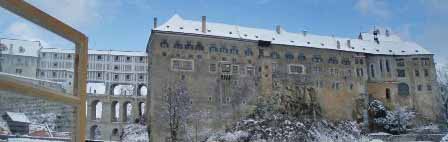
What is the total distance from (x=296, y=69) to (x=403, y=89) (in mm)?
14466

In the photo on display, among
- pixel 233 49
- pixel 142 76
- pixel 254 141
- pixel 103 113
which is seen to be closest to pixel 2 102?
pixel 254 141

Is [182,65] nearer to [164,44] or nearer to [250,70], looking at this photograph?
[164,44]

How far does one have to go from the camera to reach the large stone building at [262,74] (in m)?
43.8

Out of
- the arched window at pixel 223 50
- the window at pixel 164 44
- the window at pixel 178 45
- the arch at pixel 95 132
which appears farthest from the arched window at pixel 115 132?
the arched window at pixel 223 50

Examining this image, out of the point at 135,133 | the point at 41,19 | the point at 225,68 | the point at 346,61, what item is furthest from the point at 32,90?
the point at 346,61

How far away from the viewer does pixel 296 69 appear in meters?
50.0

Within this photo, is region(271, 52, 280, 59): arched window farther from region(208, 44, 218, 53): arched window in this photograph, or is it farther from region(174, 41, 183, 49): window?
region(174, 41, 183, 49): window

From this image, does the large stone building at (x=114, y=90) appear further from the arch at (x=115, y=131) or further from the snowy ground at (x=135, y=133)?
the snowy ground at (x=135, y=133)

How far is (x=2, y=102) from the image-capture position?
5.44 feet

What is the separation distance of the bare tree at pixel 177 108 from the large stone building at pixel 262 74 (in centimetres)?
10

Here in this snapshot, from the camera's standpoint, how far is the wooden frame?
5.74ft

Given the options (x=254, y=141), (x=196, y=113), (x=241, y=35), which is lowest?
(x=254, y=141)

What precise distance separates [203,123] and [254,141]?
5472 mm

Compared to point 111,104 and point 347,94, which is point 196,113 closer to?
point 111,104
